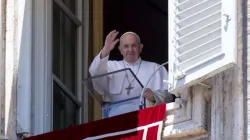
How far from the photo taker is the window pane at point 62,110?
11.3 metres

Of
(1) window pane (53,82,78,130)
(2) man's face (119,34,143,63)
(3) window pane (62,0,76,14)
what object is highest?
(3) window pane (62,0,76,14)

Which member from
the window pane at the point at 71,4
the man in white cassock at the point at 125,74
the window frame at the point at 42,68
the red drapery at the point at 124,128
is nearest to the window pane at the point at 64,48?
the window pane at the point at 71,4

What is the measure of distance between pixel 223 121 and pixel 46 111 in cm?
187

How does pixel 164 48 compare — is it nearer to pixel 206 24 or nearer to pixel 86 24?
pixel 86 24

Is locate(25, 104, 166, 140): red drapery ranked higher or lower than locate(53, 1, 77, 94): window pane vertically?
lower

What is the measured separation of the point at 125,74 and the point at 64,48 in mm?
975

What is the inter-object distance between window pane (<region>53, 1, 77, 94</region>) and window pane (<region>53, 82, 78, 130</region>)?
0.37 ft

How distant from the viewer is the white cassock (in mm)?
10602

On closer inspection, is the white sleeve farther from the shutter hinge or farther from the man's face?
the shutter hinge

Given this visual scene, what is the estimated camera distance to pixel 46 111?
429 inches

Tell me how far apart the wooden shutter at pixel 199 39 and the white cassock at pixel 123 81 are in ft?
3.29

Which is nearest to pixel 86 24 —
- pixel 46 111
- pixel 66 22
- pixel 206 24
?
pixel 66 22

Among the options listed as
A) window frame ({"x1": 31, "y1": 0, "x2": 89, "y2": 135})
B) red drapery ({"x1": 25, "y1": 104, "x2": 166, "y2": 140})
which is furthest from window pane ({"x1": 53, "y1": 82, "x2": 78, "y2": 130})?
red drapery ({"x1": 25, "y1": 104, "x2": 166, "y2": 140})

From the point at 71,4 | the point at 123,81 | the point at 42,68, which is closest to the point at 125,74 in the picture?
the point at 123,81
